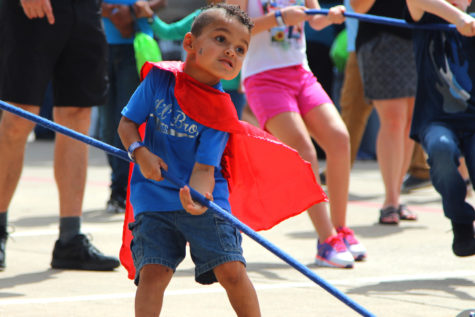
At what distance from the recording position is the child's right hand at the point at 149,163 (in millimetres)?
2902

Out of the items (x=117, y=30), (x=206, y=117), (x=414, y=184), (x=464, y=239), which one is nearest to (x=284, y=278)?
(x=464, y=239)

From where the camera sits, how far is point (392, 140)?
5953 mm

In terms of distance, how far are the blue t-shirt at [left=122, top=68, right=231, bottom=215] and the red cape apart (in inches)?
3.0

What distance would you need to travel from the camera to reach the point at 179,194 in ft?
9.93

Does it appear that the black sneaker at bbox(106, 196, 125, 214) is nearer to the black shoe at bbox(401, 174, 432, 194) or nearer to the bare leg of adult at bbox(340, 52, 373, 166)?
the bare leg of adult at bbox(340, 52, 373, 166)

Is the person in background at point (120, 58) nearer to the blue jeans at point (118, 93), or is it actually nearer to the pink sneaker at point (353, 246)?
the blue jeans at point (118, 93)

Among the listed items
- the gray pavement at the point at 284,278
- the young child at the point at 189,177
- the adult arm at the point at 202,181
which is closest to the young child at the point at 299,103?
the gray pavement at the point at 284,278

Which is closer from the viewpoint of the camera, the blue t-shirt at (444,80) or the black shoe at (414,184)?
the blue t-shirt at (444,80)

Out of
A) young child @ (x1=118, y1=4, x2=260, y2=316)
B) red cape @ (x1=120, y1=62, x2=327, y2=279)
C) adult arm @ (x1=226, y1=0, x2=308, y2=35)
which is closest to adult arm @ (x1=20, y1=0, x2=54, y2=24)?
adult arm @ (x1=226, y1=0, x2=308, y2=35)

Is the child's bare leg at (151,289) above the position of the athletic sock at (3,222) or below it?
above

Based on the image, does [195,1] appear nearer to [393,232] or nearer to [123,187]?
[123,187]

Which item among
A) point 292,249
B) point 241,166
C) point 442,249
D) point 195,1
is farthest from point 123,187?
point 195,1

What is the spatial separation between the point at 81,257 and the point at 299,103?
56.1 inches

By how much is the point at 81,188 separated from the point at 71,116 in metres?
0.38
